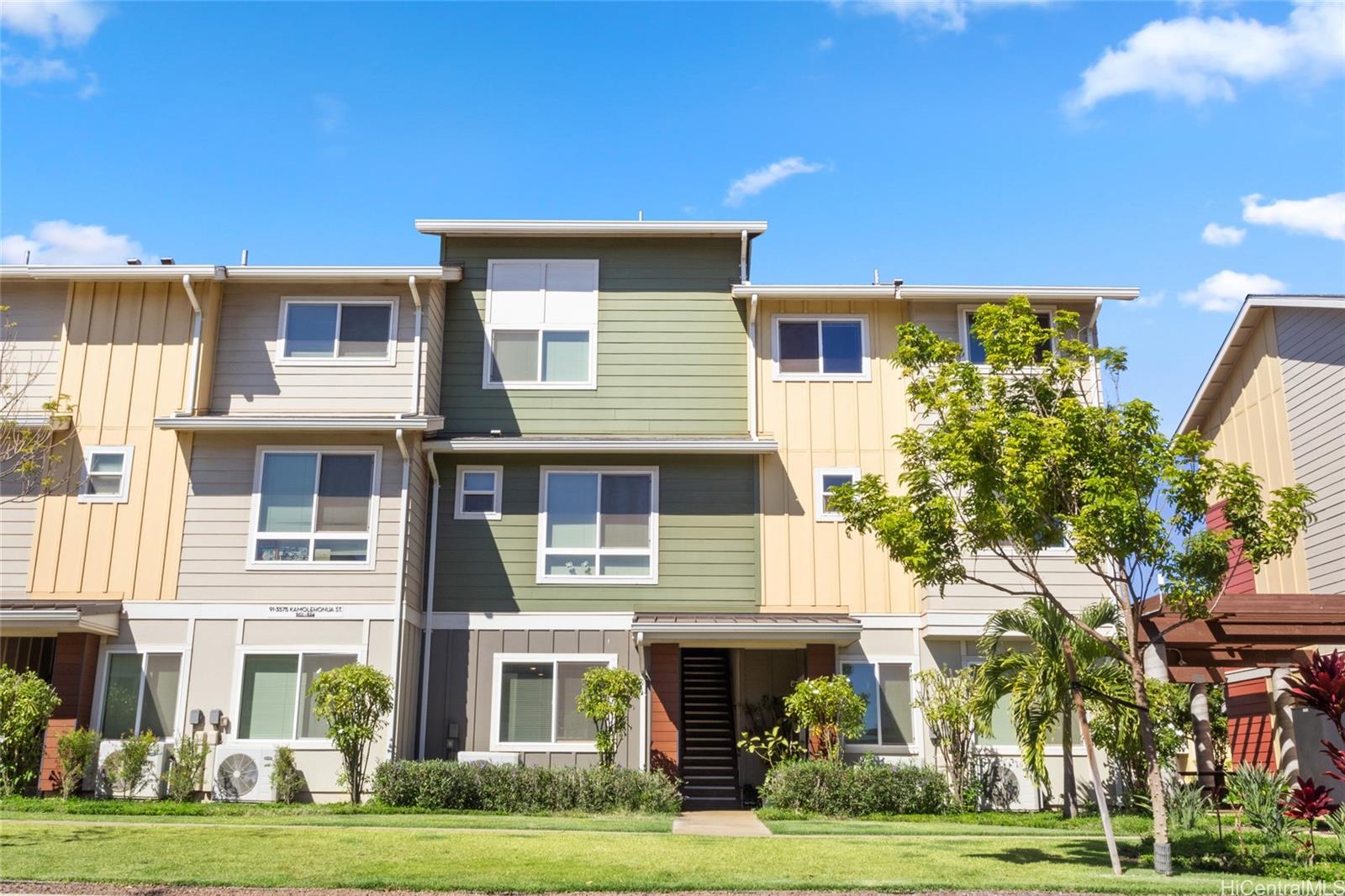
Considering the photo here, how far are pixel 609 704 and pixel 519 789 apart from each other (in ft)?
6.16

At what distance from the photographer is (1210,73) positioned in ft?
52.0

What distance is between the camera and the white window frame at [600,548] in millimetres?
18953

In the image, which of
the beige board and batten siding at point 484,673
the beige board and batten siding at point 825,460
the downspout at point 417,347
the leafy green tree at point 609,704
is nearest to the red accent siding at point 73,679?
the beige board and batten siding at point 484,673

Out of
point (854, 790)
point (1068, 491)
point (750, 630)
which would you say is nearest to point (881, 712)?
point (854, 790)

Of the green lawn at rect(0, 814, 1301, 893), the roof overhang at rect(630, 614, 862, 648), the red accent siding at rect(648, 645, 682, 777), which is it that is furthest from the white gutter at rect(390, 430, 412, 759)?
the red accent siding at rect(648, 645, 682, 777)

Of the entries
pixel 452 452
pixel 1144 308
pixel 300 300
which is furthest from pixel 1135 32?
pixel 300 300

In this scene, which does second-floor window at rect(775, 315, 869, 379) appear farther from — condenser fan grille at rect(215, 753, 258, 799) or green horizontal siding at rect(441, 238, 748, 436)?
condenser fan grille at rect(215, 753, 258, 799)

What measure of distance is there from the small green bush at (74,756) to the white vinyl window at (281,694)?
201cm

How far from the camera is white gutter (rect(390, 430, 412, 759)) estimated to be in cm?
1719

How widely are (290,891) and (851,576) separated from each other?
1158 cm

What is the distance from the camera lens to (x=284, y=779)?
16688 millimetres

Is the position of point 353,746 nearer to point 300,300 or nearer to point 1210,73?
point 300,300

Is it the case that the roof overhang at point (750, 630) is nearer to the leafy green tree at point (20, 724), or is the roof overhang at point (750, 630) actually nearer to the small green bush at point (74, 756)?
the small green bush at point (74, 756)

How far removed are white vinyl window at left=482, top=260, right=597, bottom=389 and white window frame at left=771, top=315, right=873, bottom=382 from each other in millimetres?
3278
